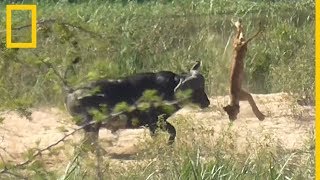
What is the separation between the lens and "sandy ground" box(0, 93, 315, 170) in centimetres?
663

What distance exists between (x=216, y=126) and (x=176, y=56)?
10.2 feet

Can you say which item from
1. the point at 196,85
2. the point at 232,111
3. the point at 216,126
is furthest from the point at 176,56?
the point at 196,85

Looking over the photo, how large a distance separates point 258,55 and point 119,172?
5290 mm

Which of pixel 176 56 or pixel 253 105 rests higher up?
Answer: pixel 176 56

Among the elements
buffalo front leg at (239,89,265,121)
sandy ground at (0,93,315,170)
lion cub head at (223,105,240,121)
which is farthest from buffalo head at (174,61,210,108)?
buffalo front leg at (239,89,265,121)

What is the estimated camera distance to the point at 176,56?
10375mm

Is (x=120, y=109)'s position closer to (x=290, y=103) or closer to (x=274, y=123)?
(x=274, y=123)

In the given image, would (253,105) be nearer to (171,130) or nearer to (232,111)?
(232,111)

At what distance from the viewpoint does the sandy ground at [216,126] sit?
6.63 meters

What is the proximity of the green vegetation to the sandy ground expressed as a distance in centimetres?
24

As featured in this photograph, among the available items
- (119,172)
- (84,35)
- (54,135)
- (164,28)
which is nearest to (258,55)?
(164,28)

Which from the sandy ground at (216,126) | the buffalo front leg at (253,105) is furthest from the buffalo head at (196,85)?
the buffalo front leg at (253,105)

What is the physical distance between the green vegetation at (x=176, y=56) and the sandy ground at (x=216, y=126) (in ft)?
0.78

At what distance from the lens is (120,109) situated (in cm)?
365
